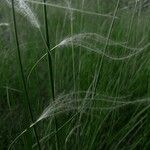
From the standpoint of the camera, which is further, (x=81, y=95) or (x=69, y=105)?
(x=81, y=95)

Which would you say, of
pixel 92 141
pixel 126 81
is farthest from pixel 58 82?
pixel 92 141

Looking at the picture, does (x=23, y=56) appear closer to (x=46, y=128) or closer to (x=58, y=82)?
(x=58, y=82)

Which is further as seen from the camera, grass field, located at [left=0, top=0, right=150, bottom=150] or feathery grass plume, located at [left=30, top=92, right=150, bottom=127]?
grass field, located at [left=0, top=0, right=150, bottom=150]

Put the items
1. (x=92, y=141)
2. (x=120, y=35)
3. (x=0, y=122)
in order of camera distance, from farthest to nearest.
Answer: (x=120, y=35), (x=0, y=122), (x=92, y=141)

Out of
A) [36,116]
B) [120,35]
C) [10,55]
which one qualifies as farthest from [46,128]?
[120,35]

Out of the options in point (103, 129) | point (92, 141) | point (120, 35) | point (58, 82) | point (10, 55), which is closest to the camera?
point (92, 141)

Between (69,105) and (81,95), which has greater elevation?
(69,105)

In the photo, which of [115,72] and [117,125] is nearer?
[117,125]

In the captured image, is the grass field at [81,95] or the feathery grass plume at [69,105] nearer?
the feathery grass plume at [69,105]

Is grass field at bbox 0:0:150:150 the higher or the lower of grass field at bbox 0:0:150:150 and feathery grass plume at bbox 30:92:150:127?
the lower

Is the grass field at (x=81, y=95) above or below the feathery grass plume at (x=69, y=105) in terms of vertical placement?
below
